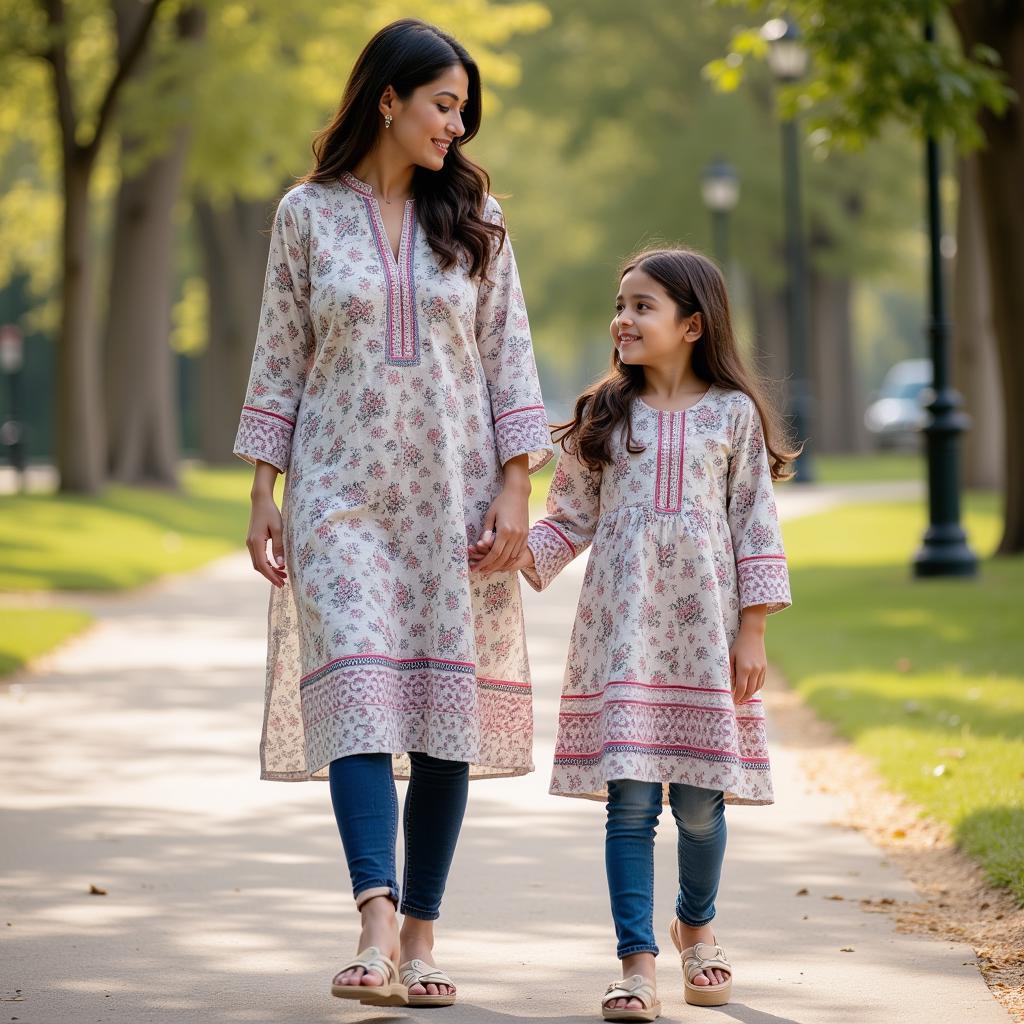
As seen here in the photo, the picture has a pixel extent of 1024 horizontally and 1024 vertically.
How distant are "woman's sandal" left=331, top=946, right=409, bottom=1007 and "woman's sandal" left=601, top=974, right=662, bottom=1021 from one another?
1.53 ft

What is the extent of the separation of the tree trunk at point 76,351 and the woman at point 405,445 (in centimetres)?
1872

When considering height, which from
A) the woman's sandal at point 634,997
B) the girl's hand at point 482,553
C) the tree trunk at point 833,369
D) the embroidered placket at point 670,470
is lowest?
the woman's sandal at point 634,997

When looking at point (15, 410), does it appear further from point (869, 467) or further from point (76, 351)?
point (869, 467)

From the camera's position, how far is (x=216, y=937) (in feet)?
15.5

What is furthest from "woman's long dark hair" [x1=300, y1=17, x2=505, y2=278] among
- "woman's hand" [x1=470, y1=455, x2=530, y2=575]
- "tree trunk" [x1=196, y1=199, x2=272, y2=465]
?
"tree trunk" [x1=196, y1=199, x2=272, y2=465]

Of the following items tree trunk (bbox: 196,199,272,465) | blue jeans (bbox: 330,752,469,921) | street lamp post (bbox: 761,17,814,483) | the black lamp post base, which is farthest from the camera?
tree trunk (bbox: 196,199,272,465)

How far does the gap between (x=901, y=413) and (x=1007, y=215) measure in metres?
31.3

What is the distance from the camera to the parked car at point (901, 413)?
4266 centimetres

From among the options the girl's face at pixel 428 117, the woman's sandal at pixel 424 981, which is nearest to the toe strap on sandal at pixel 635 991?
the woman's sandal at pixel 424 981

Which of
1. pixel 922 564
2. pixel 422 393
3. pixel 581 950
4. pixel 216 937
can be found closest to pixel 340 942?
pixel 216 937

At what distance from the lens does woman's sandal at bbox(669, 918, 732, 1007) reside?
413 centimetres

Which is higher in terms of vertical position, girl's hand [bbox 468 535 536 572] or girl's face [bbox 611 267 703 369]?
girl's face [bbox 611 267 703 369]

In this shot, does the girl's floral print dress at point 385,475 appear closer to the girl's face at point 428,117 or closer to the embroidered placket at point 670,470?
the girl's face at point 428,117

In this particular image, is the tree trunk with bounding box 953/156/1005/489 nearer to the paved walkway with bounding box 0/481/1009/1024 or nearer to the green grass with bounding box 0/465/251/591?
the green grass with bounding box 0/465/251/591
